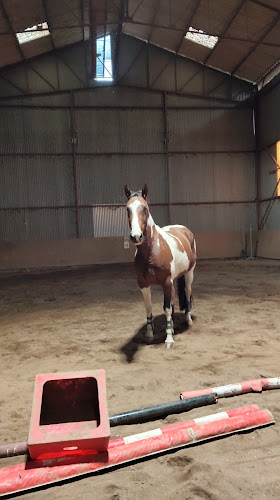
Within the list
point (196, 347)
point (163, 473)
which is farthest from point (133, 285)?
point (163, 473)

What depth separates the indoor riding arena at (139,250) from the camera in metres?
2.02

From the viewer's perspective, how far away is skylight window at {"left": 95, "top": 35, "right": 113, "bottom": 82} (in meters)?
15.4

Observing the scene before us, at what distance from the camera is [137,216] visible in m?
3.74

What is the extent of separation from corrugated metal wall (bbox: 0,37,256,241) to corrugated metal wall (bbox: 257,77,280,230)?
0.61 m

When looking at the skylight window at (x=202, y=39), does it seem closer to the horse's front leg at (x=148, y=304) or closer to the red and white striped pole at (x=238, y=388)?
the horse's front leg at (x=148, y=304)

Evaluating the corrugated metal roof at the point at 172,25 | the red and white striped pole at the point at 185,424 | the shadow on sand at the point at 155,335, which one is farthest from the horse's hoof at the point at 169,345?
the corrugated metal roof at the point at 172,25

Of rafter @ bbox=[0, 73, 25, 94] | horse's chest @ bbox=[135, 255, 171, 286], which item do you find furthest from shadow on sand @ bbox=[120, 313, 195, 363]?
rafter @ bbox=[0, 73, 25, 94]

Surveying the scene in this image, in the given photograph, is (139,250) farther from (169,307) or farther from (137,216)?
(169,307)

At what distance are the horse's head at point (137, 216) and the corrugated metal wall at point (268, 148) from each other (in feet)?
44.6

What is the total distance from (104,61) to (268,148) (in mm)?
9517

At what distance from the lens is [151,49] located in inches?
639

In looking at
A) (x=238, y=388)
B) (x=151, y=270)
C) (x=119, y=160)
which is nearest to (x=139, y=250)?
(x=151, y=270)

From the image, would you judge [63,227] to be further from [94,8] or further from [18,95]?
[94,8]

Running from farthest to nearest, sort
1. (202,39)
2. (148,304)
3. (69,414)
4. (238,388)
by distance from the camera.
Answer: (202,39)
(148,304)
(238,388)
(69,414)
